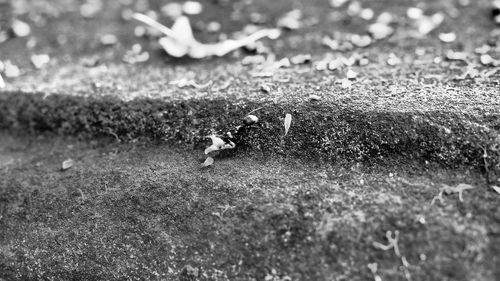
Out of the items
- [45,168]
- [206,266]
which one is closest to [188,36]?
[45,168]

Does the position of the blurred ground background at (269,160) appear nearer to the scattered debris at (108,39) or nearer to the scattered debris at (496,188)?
the scattered debris at (496,188)

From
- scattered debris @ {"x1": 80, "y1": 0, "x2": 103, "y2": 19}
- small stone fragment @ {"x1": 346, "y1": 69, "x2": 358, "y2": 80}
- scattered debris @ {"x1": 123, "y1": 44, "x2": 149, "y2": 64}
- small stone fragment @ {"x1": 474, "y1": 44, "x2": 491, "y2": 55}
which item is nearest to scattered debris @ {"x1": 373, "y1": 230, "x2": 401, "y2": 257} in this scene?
small stone fragment @ {"x1": 346, "y1": 69, "x2": 358, "y2": 80}

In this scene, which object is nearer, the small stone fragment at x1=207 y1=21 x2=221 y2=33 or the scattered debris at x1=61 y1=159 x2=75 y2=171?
the scattered debris at x1=61 y1=159 x2=75 y2=171

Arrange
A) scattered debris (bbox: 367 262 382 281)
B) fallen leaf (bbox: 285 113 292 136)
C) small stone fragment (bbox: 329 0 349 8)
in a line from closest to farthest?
scattered debris (bbox: 367 262 382 281), fallen leaf (bbox: 285 113 292 136), small stone fragment (bbox: 329 0 349 8)

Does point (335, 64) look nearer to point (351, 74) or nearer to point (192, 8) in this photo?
point (351, 74)

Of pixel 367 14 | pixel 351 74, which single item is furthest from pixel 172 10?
pixel 351 74

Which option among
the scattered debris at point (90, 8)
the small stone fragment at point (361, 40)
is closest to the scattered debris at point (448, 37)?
the small stone fragment at point (361, 40)

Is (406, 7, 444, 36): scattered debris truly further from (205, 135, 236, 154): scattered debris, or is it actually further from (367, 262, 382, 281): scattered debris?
(367, 262, 382, 281): scattered debris
